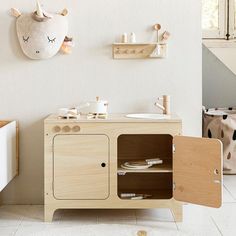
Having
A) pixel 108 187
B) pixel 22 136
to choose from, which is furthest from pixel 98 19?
pixel 108 187

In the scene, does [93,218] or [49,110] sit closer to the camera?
[93,218]

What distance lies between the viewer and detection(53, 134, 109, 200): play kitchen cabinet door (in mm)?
2318

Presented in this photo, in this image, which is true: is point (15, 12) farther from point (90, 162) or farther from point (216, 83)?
point (216, 83)

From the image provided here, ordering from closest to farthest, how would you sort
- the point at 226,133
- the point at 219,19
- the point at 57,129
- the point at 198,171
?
the point at 198,171
the point at 57,129
the point at 226,133
the point at 219,19

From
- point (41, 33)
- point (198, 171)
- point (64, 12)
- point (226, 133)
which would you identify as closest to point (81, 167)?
point (198, 171)

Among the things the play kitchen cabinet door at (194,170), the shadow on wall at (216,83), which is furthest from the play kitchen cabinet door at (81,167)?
the shadow on wall at (216,83)

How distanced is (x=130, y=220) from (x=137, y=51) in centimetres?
99

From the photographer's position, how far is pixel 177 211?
2336 millimetres

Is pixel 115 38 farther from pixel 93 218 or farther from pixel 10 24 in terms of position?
pixel 93 218

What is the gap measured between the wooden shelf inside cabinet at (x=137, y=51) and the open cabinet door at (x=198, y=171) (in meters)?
0.64

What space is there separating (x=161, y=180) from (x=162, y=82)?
0.62 metres

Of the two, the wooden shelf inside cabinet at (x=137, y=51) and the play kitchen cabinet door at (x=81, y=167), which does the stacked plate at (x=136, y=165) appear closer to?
the play kitchen cabinet door at (x=81, y=167)

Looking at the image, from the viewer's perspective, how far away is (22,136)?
2.66 m

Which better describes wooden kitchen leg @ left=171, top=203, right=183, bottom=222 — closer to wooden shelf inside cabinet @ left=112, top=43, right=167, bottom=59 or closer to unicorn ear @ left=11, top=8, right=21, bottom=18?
wooden shelf inside cabinet @ left=112, top=43, right=167, bottom=59
